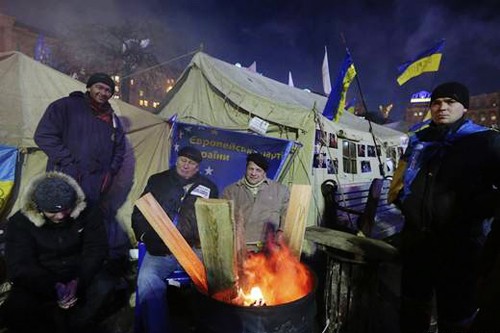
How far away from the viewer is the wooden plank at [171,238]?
2.40 meters

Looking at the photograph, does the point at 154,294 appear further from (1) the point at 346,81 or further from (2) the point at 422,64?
(2) the point at 422,64

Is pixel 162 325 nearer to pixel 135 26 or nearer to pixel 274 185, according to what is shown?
pixel 274 185

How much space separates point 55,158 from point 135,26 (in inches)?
1030

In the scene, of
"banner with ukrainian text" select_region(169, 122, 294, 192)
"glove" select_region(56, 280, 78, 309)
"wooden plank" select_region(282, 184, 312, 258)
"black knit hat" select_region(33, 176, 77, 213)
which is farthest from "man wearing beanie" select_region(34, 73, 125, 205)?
"wooden plank" select_region(282, 184, 312, 258)

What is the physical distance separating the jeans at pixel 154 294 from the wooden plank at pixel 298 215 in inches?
56.8

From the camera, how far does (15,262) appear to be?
268 cm

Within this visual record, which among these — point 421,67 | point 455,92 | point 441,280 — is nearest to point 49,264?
point 441,280

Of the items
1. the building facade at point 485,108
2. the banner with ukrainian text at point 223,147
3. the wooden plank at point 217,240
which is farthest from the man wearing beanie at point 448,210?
the building facade at point 485,108

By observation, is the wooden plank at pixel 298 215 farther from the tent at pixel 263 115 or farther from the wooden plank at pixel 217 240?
the tent at pixel 263 115

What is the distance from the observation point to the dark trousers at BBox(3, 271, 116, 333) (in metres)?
2.57

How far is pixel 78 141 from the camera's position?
3789 millimetres

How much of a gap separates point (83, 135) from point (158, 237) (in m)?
1.74

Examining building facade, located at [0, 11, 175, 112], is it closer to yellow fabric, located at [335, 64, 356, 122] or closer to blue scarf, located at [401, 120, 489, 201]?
yellow fabric, located at [335, 64, 356, 122]

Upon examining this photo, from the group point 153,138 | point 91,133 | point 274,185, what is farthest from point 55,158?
point 274,185
